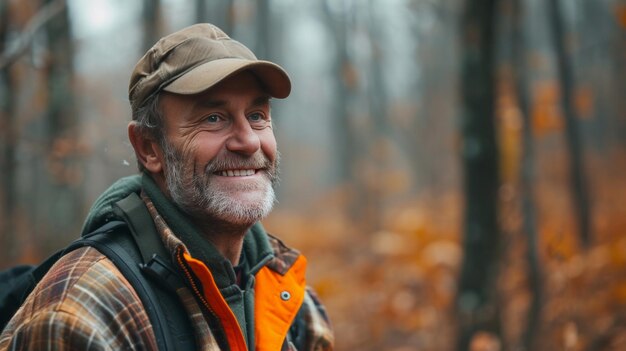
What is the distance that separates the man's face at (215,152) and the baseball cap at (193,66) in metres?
0.07

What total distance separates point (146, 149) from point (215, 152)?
34cm

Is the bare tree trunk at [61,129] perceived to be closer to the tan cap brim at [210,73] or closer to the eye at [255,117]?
the eye at [255,117]

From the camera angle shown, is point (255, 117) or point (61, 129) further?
point (61, 129)

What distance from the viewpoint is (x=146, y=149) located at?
9.02 ft

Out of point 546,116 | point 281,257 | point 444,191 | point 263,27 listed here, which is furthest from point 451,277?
point 444,191

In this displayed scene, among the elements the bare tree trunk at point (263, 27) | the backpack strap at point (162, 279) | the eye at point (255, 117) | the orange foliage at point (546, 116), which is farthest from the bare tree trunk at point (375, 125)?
the backpack strap at point (162, 279)

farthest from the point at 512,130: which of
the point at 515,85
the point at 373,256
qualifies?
the point at 373,256

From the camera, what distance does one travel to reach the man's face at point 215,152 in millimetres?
2582

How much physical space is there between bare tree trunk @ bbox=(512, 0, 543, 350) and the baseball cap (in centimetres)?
526

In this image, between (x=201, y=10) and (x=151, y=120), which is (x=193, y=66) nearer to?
(x=151, y=120)

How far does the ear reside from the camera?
2705 mm

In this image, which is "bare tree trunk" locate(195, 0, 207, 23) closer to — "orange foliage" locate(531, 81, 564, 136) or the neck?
"orange foliage" locate(531, 81, 564, 136)

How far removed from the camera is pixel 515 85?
10289mm

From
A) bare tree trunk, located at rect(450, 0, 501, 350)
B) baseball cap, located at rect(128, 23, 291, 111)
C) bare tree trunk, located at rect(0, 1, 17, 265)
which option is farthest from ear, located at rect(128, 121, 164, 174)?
bare tree trunk, located at rect(0, 1, 17, 265)
